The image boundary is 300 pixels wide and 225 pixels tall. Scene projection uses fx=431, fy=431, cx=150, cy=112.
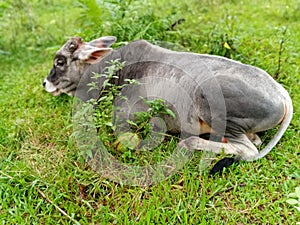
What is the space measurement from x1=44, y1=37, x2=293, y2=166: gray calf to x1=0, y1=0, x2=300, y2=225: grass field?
9.4 inches

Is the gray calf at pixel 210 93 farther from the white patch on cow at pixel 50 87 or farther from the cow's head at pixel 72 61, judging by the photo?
the white patch on cow at pixel 50 87

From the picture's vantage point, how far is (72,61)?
178 inches

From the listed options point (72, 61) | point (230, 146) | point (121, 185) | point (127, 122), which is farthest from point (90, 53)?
point (230, 146)

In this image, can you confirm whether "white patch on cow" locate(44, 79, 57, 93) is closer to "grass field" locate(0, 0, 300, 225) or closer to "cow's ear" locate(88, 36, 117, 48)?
"grass field" locate(0, 0, 300, 225)

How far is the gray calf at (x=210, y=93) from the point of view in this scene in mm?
3650

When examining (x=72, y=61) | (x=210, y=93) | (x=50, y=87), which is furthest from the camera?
(x=50, y=87)

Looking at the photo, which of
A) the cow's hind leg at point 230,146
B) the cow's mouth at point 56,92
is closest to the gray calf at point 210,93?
the cow's hind leg at point 230,146

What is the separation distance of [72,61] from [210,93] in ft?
5.25

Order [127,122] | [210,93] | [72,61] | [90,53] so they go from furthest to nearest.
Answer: [72,61] < [90,53] < [127,122] < [210,93]

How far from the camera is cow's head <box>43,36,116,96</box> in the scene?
446cm

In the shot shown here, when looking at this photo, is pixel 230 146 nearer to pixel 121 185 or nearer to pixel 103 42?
pixel 121 185

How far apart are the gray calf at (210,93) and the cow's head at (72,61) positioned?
1.1 inches

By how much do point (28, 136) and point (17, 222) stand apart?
3.64ft

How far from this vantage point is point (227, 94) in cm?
367
